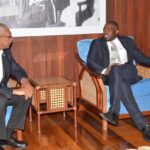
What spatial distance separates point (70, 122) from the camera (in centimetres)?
395

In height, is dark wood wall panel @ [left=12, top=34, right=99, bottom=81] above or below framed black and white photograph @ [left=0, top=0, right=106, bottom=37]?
below

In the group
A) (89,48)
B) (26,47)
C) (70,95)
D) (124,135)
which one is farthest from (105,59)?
(26,47)

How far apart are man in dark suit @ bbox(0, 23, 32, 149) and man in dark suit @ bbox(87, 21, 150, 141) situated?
86 centimetres

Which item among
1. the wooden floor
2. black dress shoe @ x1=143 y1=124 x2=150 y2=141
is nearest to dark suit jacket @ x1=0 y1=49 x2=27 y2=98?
the wooden floor

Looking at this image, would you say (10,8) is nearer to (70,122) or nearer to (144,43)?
(70,122)

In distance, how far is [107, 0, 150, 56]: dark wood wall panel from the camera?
15.3 ft

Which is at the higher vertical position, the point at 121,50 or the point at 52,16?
the point at 52,16

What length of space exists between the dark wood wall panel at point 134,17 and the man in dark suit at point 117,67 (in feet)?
2.33

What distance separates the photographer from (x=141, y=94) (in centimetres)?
367

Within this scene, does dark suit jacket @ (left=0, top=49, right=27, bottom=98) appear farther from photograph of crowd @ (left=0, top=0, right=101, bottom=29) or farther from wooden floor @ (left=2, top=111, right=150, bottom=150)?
photograph of crowd @ (left=0, top=0, right=101, bottom=29)

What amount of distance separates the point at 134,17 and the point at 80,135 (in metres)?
2.12

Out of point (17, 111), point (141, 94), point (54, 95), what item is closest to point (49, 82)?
point (54, 95)

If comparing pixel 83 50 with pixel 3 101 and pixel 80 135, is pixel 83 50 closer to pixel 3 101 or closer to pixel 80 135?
pixel 80 135

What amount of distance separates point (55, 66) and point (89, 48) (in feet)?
2.73
